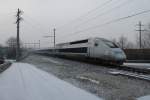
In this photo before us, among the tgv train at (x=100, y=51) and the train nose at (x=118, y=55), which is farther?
the tgv train at (x=100, y=51)

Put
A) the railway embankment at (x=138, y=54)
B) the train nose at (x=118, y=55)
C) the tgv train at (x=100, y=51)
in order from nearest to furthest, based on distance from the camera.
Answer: the train nose at (x=118, y=55) → the tgv train at (x=100, y=51) → the railway embankment at (x=138, y=54)

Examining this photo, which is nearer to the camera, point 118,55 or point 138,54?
point 118,55

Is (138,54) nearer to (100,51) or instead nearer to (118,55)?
(100,51)

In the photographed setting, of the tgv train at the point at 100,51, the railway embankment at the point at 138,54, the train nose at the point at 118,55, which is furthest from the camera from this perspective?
the railway embankment at the point at 138,54

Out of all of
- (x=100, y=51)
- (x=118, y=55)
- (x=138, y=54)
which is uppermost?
(x=100, y=51)

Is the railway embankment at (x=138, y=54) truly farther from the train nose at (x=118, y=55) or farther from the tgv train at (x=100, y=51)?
the train nose at (x=118, y=55)

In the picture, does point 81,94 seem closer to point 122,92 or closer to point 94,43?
point 122,92

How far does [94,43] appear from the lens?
28312 mm

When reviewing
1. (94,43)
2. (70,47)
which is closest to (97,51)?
(94,43)

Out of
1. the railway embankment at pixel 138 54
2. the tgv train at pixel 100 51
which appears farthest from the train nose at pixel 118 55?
the railway embankment at pixel 138 54

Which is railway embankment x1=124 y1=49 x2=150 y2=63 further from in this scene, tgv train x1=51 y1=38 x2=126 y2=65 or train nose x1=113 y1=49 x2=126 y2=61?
train nose x1=113 y1=49 x2=126 y2=61

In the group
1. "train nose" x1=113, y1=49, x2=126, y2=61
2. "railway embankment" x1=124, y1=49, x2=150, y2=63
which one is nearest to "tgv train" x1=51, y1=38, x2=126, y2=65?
"train nose" x1=113, y1=49, x2=126, y2=61

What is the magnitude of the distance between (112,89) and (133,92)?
106 centimetres

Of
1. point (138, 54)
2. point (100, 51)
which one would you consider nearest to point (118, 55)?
point (100, 51)
